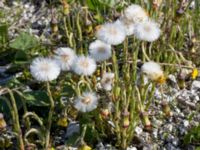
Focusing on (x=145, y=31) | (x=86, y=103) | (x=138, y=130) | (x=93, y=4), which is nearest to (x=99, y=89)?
(x=138, y=130)

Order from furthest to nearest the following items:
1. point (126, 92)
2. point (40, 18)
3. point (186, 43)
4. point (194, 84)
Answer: point (40, 18) < point (186, 43) < point (194, 84) < point (126, 92)

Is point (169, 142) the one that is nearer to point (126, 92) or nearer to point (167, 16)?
point (126, 92)

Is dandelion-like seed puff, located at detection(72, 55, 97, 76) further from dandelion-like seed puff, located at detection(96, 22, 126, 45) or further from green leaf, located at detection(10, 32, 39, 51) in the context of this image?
green leaf, located at detection(10, 32, 39, 51)

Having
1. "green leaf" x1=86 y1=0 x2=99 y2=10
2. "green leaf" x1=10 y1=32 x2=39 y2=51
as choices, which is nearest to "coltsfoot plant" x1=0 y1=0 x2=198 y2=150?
"green leaf" x1=10 y1=32 x2=39 y2=51

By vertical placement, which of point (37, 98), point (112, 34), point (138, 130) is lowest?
point (138, 130)

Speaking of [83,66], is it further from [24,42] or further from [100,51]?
[24,42]

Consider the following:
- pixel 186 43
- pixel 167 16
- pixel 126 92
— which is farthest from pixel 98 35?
pixel 186 43
